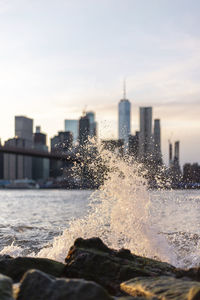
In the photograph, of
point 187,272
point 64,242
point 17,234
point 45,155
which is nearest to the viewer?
point 187,272

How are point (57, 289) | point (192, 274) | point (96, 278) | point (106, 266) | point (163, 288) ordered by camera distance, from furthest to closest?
1. point (106, 266)
2. point (96, 278)
3. point (192, 274)
4. point (163, 288)
5. point (57, 289)

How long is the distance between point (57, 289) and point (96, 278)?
1.61 m

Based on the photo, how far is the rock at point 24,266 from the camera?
6345 millimetres

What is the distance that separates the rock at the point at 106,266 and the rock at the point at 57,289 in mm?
1289

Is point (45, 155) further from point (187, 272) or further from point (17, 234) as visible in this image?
point (187, 272)

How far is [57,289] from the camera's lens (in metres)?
4.32

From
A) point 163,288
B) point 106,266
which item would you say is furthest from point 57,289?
point 106,266

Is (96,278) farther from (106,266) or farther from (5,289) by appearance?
(5,289)

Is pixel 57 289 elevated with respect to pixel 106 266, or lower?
elevated

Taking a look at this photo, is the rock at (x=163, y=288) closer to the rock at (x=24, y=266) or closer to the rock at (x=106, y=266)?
the rock at (x=106, y=266)

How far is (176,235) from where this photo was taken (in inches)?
549

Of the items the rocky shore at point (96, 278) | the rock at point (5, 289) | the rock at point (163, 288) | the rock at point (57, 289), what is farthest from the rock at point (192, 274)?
the rock at point (5, 289)

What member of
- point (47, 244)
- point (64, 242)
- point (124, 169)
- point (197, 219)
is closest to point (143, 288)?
point (64, 242)

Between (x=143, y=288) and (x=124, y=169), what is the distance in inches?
259
